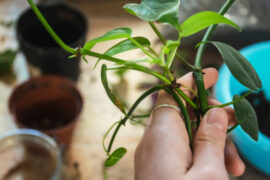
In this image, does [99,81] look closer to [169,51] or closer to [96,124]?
[96,124]

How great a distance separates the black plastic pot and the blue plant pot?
35 cm

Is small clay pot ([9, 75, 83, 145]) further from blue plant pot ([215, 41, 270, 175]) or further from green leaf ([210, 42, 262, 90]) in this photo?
green leaf ([210, 42, 262, 90])

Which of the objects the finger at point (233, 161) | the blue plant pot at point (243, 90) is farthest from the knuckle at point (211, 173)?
the blue plant pot at point (243, 90)

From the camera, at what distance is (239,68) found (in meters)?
0.34

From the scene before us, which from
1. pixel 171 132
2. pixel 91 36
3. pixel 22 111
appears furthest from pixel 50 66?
pixel 171 132

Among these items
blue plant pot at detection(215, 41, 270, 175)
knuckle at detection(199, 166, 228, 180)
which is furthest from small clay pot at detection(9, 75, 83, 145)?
knuckle at detection(199, 166, 228, 180)

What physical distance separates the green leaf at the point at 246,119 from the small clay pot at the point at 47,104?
0.44 meters

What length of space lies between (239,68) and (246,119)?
7cm

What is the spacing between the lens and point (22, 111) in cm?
82

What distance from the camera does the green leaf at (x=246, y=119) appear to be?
0.38 metres

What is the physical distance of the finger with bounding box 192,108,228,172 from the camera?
0.37 m

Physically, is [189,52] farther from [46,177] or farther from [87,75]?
[46,177]

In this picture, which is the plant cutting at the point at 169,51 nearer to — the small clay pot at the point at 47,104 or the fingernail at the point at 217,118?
the fingernail at the point at 217,118

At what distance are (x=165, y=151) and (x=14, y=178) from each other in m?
0.51
